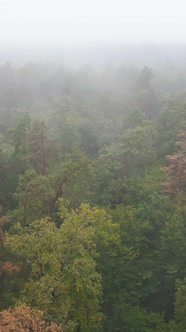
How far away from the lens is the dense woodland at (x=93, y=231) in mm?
18734

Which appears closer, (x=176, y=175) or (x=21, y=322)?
(x=21, y=322)

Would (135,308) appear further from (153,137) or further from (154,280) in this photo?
(153,137)

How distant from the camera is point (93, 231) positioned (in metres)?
20.3

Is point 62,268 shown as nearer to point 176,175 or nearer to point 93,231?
point 93,231

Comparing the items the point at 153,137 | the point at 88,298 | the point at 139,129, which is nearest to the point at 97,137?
the point at 153,137

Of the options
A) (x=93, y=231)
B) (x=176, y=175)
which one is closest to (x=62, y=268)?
(x=93, y=231)

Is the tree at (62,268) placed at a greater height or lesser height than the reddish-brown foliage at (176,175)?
lesser

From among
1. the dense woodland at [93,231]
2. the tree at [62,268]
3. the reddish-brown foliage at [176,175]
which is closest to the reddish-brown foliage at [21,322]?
the dense woodland at [93,231]

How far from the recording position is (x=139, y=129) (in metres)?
40.2

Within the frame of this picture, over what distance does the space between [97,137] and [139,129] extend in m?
13.2

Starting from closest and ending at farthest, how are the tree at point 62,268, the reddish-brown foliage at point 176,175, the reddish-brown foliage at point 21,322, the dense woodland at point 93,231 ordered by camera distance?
the reddish-brown foliage at point 21,322
the tree at point 62,268
the dense woodland at point 93,231
the reddish-brown foliage at point 176,175

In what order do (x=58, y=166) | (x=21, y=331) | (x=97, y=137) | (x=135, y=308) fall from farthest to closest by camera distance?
(x=97, y=137)
(x=58, y=166)
(x=135, y=308)
(x=21, y=331)

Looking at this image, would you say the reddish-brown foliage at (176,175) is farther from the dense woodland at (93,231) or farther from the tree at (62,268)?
the tree at (62,268)

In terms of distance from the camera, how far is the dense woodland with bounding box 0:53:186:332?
18734 mm
